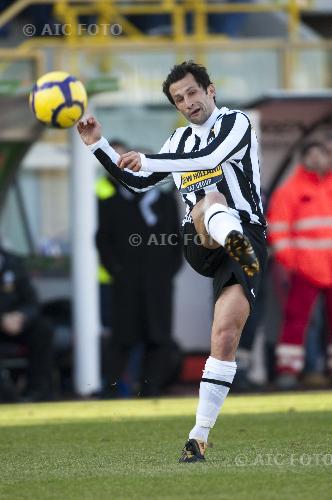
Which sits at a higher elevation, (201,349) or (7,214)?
(7,214)

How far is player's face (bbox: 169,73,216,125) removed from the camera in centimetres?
736

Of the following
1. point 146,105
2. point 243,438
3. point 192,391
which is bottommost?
point 192,391

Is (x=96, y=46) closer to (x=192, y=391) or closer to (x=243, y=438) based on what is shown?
(x=192, y=391)

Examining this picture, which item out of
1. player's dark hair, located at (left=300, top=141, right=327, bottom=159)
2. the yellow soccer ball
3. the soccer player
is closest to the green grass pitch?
the soccer player

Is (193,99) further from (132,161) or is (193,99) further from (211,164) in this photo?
(132,161)

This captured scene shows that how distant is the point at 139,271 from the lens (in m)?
12.7

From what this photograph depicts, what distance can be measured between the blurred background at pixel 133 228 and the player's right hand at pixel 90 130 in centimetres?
465

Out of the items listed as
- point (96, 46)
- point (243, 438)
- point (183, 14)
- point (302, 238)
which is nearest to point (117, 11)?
point (183, 14)

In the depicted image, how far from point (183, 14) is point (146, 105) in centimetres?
276

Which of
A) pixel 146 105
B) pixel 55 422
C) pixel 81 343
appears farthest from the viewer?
pixel 146 105

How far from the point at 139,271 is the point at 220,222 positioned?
5.62m

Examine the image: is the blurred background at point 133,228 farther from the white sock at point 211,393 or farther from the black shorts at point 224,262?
the white sock at point 211,393

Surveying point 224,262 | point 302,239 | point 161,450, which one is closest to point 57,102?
point 224,262

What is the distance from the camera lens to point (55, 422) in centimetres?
1005
